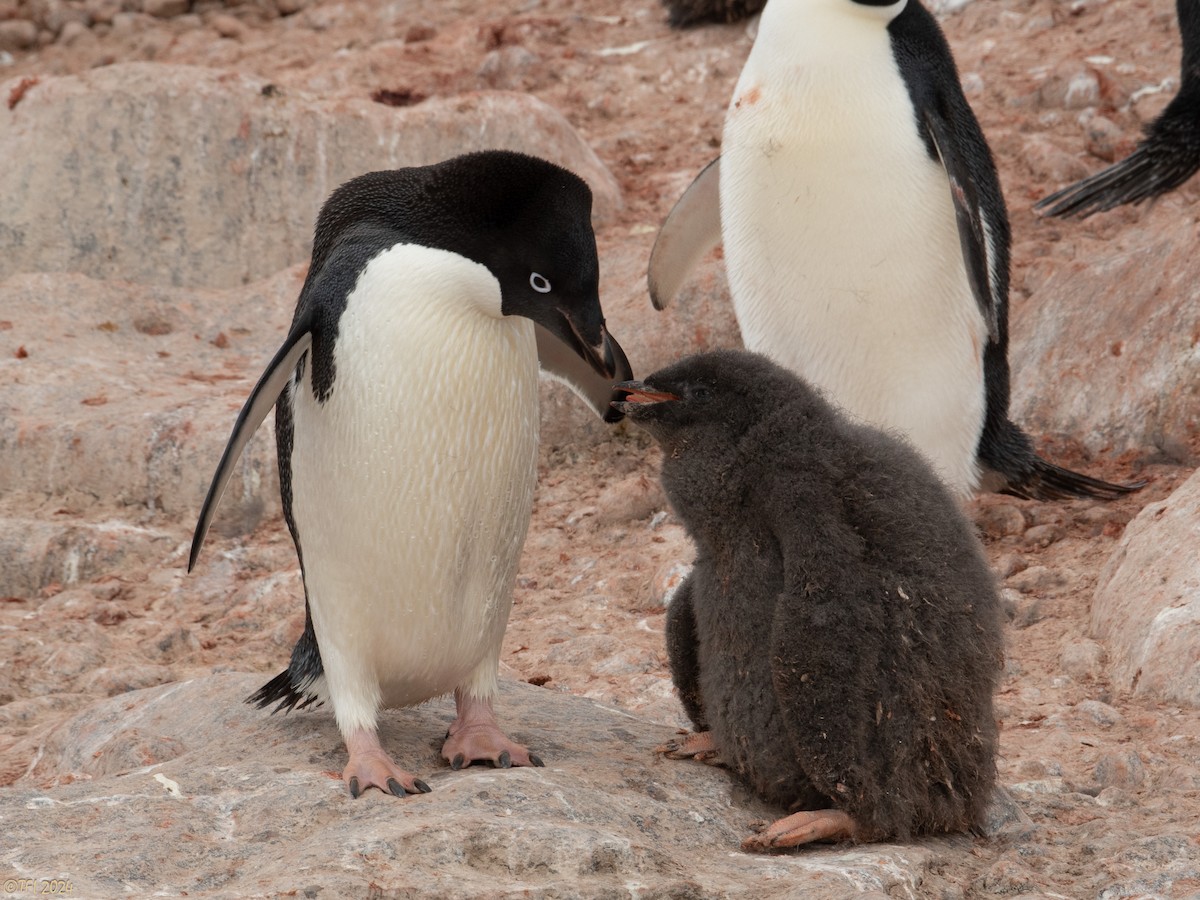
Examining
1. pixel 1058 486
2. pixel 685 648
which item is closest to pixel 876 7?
pixel 1058 486

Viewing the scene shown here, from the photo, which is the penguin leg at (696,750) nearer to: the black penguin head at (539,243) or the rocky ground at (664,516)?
the rocky ground at (664,516)

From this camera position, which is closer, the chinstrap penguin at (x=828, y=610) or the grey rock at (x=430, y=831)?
the grey rock at (x=430, y=831)

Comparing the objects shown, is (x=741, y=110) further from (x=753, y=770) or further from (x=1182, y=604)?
(x=753, y=770)

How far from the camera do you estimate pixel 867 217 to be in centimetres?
424

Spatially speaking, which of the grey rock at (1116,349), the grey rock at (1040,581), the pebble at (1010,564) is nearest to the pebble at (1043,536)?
the pebble at (1010,564)

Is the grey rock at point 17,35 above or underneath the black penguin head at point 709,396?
underneath

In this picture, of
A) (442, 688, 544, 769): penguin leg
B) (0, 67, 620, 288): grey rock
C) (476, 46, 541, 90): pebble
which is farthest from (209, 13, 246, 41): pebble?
(442, 688, 544, 769): penguin leg

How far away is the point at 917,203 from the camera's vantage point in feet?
14.0

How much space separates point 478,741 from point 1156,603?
191cm

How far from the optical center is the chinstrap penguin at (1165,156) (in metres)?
5.92

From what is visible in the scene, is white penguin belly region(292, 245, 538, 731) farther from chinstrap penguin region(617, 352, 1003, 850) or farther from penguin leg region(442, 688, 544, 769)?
chinstrap penguin region(617, 352, 1003, 850)

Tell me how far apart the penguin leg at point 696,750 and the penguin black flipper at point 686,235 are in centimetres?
227

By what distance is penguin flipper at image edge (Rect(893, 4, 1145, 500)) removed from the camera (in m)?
4.23

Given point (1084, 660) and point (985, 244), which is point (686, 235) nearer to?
point (985, 244)
